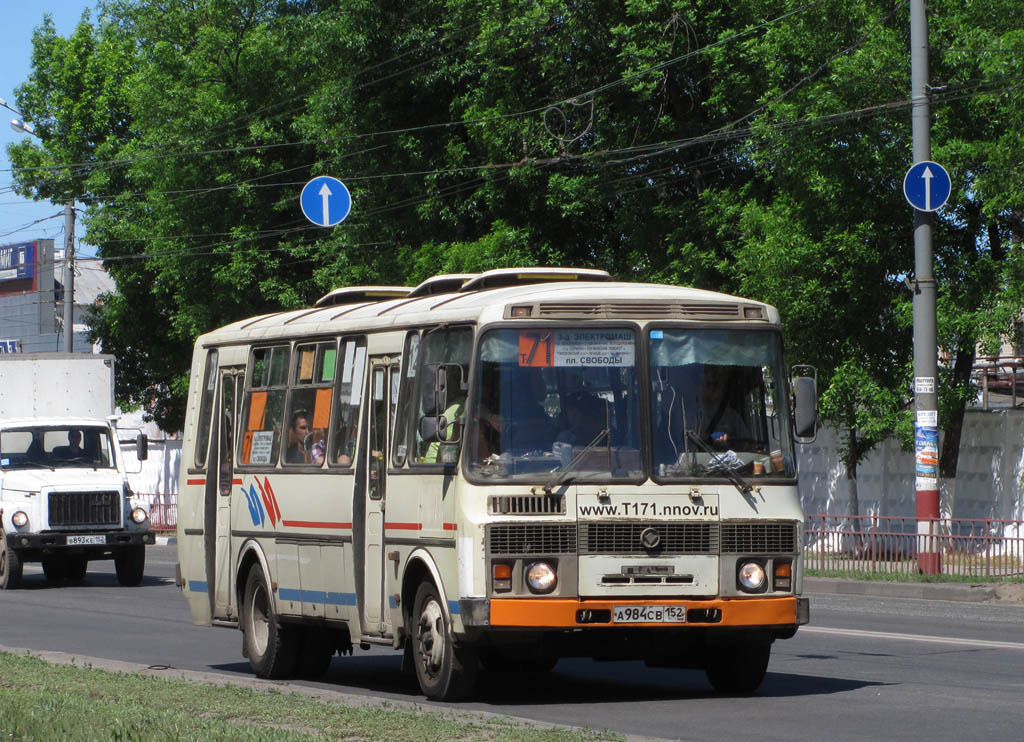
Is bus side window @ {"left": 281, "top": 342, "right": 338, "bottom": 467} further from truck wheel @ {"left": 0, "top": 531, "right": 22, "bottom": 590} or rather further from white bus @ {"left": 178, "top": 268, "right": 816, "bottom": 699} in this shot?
truck wheel @ {"left": 0, "top": 531, "right": 22, "bottom": 590}

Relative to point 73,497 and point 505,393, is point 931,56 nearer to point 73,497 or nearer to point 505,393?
point 73,497

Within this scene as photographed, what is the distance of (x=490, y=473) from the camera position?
36.4 feet

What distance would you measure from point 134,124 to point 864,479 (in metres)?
27.1

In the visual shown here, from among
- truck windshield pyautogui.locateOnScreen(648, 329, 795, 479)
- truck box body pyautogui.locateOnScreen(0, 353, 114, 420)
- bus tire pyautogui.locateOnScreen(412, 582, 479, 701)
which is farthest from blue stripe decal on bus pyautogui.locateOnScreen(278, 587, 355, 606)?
truck box body pyautogui.locateOnScreen(0, 353, 114, 420)

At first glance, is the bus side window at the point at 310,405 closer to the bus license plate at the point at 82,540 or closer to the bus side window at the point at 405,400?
the bus side window at the point at 405,400

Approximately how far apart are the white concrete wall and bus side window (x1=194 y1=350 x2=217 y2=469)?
615 inches

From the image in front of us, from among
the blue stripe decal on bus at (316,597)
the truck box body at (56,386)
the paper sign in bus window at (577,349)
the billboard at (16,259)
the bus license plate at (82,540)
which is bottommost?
the bus license plate at (82,540)

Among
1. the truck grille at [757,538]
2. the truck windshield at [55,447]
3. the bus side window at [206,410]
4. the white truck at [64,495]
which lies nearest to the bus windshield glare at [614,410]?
the truck grille at [757,538]

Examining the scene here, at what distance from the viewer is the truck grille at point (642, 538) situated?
36.5 feet

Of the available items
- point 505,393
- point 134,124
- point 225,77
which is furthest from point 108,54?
point 505,393

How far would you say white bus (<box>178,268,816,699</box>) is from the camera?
36.3 ft

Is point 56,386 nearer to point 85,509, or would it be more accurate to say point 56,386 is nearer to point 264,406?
point 85,509

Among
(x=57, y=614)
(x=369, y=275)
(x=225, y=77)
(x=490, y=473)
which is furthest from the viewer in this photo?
(x=225, y=77)

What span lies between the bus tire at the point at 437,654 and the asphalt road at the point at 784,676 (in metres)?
0.19
